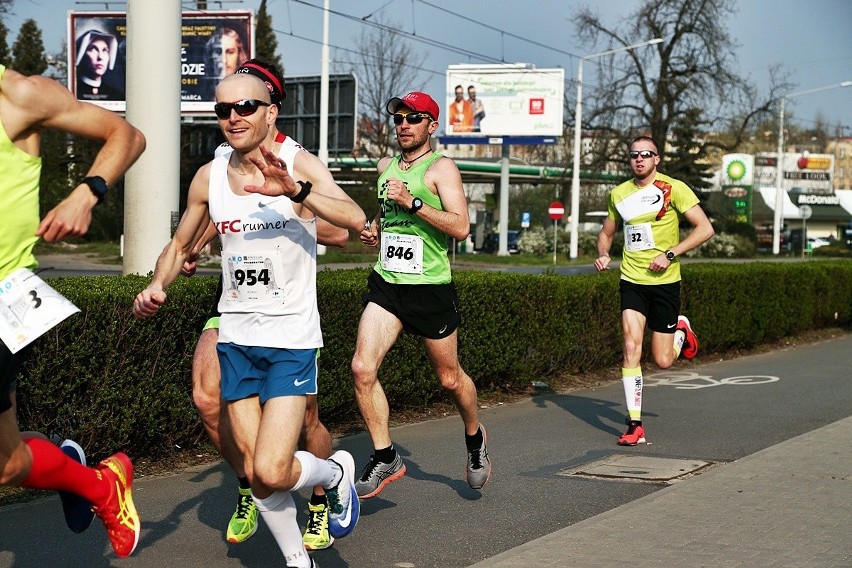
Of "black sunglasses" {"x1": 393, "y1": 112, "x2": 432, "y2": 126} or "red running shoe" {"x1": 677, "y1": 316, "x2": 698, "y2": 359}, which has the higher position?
"black sunglasses" {"x1": 393, "y1": 112, "x2": 432, "y2": 126}

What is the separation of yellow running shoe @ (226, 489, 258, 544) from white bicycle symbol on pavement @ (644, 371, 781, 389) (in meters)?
7.39

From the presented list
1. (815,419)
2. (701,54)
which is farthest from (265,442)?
(701,54)

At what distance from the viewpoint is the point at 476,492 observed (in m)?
6.85

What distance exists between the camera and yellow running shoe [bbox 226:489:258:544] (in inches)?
211

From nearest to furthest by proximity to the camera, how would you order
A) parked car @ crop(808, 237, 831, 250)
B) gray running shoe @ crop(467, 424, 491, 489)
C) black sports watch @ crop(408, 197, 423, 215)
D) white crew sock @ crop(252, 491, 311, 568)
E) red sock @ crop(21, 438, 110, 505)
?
red sock @ crop(21, 438, 110, 505) → white crew sock @ crop(252, 491, 311, 568) → black sports watch @ crop(408, 197, 423, 215) → gray running shoe @ crop(467, 424, 491, 489) → parked car @ crop(808, 237, 831, 250)

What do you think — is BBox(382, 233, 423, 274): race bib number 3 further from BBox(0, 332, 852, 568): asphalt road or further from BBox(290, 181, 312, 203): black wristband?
BBox(290, 181, 312, 203): black wristband

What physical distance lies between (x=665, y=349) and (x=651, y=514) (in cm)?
369

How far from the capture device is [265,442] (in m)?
4.51

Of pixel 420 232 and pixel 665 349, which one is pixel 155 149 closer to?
pixel 420 232

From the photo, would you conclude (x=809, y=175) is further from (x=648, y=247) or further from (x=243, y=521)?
(x=243, y=521)

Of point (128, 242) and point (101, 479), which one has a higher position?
point (128, 242)

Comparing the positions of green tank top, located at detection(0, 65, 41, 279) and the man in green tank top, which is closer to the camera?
green tank top, located at detection(0, 65, 41, 279)

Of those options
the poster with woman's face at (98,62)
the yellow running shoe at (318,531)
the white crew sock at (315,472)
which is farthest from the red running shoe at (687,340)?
the poster with woman's face at (98,62)

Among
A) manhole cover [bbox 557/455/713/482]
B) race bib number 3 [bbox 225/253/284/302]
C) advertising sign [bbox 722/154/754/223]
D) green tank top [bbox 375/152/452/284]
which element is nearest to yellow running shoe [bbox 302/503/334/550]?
race bib number 3 [bbox 225/253/284/302]
